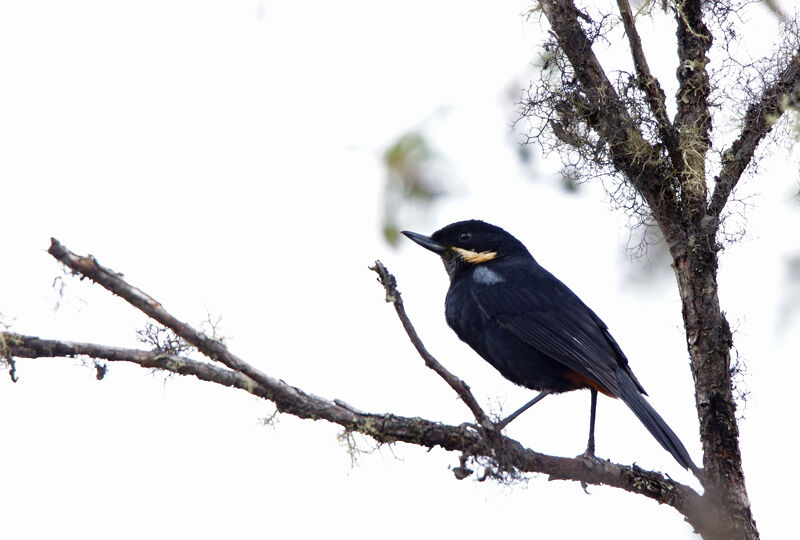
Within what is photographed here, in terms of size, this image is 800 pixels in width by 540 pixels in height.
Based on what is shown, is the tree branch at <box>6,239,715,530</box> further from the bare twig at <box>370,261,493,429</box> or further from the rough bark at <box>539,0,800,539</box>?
the rough bark at <box>539,0,800,539</box>

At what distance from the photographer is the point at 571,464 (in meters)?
3.35

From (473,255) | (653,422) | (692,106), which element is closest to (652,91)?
(692,106)

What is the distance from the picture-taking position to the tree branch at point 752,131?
3213 mm

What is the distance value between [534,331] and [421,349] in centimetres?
175

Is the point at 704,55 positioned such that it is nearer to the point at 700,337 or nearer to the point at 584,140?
the point at 584,140

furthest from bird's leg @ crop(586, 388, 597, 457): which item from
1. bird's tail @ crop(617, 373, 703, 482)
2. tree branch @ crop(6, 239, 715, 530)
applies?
tree branch @ crop(6, 239, 715, 530)

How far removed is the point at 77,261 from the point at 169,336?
1.73 ft

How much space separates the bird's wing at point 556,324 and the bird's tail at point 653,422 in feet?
0.20

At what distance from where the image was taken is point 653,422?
149 inches

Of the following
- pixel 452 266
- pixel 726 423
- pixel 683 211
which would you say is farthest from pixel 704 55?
pixel 452 266

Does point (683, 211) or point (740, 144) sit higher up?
point (740, 144)

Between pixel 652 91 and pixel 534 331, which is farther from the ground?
pixel 652 91

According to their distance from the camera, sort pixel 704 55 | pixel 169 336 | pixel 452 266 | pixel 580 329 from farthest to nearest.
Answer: pixel 452 266 < pixel 580 329 < pixel 704 55 < pixel 169 336

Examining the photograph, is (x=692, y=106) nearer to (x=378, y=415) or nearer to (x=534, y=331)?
(x=534, y=331)
